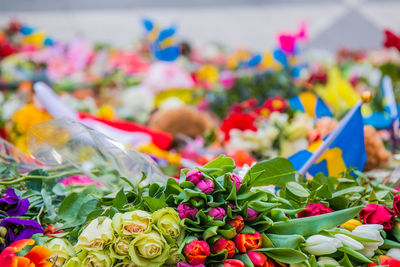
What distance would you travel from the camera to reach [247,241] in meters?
0.54

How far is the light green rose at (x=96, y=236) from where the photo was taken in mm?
512

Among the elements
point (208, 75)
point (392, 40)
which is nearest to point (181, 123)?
point (392, 40)

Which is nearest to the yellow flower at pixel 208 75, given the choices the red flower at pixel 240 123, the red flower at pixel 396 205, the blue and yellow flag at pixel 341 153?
the red flower at pixel 240 123

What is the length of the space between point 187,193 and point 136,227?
0.24 ft

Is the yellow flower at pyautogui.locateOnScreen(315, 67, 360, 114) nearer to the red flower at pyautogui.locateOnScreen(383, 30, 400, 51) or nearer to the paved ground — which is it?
the red flower at pyautogui.locateOnScreen(383, 30, 400, 51)

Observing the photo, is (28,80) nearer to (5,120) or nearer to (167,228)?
(5,120)

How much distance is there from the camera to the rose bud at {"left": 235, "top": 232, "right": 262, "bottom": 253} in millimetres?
531

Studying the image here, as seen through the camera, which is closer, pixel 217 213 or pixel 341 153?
pixel 217 213

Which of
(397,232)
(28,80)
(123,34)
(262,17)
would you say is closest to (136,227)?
(397,232)

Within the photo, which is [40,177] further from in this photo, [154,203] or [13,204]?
[154,203]

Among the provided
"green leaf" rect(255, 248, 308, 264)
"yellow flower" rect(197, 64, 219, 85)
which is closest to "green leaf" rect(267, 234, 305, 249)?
"green leaf" rect(255, 248, 308, 264)

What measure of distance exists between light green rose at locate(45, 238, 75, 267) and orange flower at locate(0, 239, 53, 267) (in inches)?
0.5

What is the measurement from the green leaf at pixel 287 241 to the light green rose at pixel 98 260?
0.66ft

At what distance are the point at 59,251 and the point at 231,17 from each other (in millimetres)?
7175
